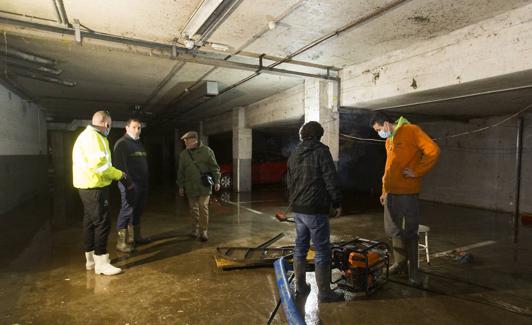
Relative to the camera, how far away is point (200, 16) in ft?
11.9

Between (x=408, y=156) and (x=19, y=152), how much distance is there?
30.6 feet

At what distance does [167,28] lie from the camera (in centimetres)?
408

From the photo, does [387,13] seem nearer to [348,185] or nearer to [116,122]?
[348,185]

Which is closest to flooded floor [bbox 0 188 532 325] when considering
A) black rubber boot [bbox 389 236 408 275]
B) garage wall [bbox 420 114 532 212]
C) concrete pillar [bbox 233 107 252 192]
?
black rubber boot [bbox 389 236 408 275]

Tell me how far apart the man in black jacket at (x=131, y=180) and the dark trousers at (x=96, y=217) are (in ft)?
1.85

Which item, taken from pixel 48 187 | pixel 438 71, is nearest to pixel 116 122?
pixel 48 187

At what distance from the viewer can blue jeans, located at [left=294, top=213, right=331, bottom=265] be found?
261 centimetres

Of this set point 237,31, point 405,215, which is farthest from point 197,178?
point 405,215

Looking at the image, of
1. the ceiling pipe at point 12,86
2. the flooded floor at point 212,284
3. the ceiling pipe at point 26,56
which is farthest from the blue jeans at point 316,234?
the ceiling pipe at point 12,86

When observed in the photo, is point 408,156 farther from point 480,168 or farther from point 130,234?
point 480,168

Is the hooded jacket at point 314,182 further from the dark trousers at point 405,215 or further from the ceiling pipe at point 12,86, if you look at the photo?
the ceiling pipe at point 12,86

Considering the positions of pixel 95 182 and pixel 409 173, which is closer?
pixel 409 173

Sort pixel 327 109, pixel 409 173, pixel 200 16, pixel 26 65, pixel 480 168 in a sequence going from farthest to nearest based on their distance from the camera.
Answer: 1. pixel 480 168
2. pixel 327 109
3. pixel 26 65
4. pixel 200 16
5. pixel 409 173

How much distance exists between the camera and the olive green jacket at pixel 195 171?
456 cm
